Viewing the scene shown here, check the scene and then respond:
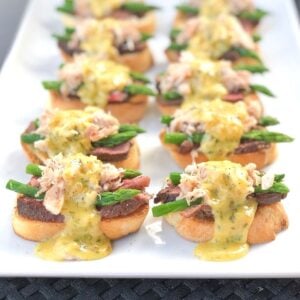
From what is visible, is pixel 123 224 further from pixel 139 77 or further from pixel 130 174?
pixel 139 77

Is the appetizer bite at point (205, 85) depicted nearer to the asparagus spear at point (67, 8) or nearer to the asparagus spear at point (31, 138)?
the asparagus spear at point (31, 138)

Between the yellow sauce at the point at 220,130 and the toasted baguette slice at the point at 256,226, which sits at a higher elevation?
the yellow sauce at the point at 220,130

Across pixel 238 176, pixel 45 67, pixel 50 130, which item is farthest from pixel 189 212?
pixel 45 67

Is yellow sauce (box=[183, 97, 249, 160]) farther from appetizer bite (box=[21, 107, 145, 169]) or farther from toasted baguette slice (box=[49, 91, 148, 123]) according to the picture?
toasted baguette slice (box=[49, 91, 148, 123])

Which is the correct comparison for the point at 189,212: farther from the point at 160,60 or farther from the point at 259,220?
the point at 160,60

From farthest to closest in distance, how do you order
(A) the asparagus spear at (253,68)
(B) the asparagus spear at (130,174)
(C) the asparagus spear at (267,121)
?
1. (A) the asparagus spear at (253,68)
2. (C) the asparagus spear at (267,121)
3. (B) the asparagus spear at (130,174)

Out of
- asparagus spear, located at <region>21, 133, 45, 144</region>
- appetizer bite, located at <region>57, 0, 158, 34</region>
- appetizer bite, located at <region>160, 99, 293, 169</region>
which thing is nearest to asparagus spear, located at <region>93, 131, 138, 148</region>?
appetizer bite, located at <region>160, 99, 293, 169</region>

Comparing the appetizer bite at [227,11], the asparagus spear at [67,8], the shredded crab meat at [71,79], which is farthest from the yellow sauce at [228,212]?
the asparagus spear at [67,8]
